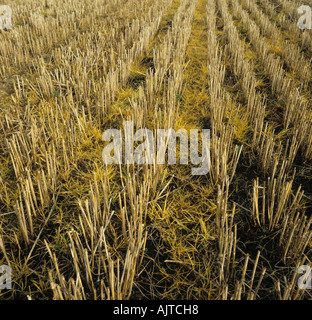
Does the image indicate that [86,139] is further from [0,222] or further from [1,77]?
[1,77]

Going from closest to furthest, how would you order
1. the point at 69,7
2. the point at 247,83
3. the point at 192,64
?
1. the point at 247,83
2. the point at 192,64
3. the point at 69,7

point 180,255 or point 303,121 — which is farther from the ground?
point 303,121

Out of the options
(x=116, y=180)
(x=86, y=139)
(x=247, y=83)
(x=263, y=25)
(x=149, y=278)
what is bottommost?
(x=149, y=278)

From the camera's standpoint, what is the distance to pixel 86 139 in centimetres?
275

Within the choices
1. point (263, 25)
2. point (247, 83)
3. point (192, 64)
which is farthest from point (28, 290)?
point (263, 25)

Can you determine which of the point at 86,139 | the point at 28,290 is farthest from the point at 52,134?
the point at 28,290

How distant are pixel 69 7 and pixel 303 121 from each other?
712 cm

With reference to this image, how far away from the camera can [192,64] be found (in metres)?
4.46

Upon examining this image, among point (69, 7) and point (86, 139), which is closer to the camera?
point (86, 139)

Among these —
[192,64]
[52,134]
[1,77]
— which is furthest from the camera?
[192,64]
